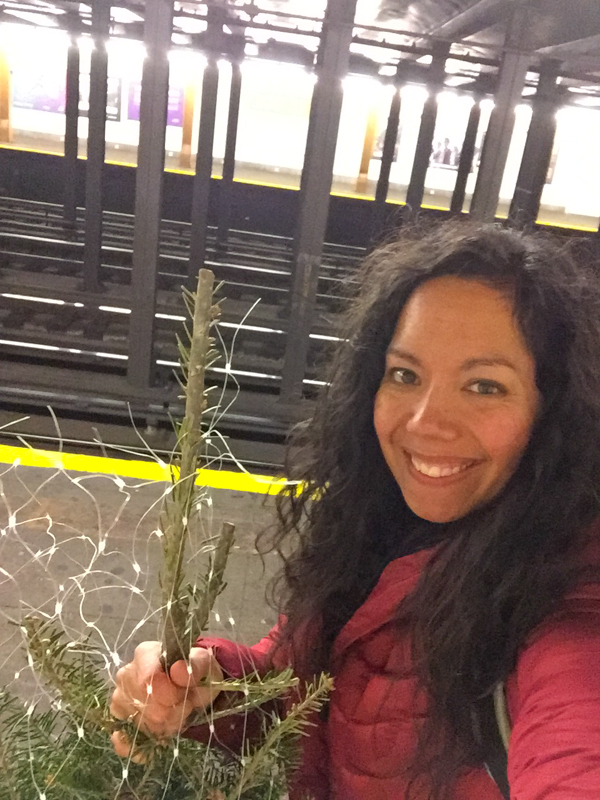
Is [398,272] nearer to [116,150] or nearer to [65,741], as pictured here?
[65,741]

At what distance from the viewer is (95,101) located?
326cm

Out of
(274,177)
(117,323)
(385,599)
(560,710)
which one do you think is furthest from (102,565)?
(274,177)

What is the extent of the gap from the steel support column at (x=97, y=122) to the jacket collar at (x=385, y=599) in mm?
3050

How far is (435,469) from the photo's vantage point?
78cm

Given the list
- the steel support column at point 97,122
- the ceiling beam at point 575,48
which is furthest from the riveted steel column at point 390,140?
the steel support column at point 97,122

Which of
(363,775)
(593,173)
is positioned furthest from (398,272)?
(593,173)

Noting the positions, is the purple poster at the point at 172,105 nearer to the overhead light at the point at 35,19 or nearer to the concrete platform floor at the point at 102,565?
the overhead light at the point at 35,19

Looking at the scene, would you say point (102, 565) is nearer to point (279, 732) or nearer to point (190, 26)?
point (279, 732)

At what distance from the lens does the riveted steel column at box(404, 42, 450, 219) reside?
3.32 m

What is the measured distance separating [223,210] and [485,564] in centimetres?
500

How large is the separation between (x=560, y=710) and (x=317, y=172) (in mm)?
2310

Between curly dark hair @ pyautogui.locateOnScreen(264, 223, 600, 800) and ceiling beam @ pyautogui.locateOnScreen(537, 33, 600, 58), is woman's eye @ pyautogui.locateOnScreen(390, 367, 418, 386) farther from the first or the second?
ceiling beam @ pyautogui.locateOnScreen(537, 33, 600, 58)

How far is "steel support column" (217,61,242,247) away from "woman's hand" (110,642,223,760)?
4337mm

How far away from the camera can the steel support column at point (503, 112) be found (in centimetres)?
238
